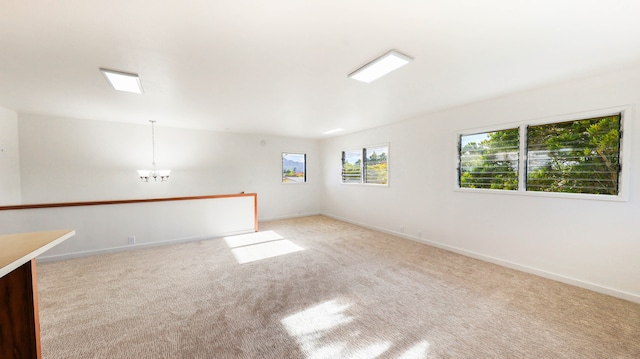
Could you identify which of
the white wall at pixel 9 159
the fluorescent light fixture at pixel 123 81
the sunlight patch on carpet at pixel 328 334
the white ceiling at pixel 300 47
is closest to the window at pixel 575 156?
the white ceiling at pixel 300 47

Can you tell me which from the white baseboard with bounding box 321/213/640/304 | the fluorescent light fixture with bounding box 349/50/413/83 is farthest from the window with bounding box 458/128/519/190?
the fluorescent light fixture with bounding box 349/50/413/83

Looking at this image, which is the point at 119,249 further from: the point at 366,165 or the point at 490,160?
the point at 490,160

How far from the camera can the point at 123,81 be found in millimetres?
2771

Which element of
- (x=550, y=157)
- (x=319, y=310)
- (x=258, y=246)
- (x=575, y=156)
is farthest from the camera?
(x=258, y=246)

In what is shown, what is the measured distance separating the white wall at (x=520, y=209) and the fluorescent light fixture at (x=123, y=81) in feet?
14.9

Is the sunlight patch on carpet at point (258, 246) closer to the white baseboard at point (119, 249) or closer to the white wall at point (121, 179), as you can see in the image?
the white wall at point (121, 179)

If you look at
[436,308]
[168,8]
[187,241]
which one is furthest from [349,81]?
[187,241]

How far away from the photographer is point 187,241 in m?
4.66

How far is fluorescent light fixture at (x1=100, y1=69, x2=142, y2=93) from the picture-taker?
255 centimetres

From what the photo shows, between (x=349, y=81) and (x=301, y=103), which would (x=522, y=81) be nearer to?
(x=349, y=81)

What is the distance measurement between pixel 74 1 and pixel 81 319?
8.83ft

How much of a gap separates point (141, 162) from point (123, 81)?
3174 millimetres

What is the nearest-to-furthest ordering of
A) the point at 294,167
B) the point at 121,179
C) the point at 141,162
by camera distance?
the point at 121,179, the point at 141,162, the point at 294,167

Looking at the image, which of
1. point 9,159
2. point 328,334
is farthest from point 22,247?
point 9,159
